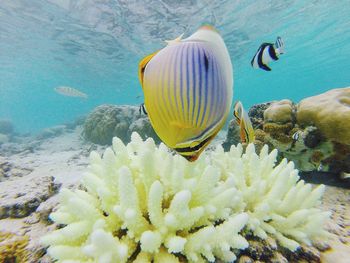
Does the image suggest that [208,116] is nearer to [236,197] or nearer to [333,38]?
[236,197]

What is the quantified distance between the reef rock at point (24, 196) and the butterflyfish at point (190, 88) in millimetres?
2871

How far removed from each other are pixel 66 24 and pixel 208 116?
77.8 ft

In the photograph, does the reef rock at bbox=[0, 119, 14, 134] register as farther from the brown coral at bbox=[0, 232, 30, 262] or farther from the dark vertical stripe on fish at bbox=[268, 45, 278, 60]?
the dark vertical stripe on fish at bbox=[268, 45, 278, 60]

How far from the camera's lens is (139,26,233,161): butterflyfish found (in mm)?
680

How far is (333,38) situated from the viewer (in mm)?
30188

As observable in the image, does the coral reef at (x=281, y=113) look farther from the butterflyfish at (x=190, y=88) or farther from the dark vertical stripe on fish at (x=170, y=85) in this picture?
the dark vertical stripe on fish at (x=170, y=85)

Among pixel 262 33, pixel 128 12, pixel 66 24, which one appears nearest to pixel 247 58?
pixel 262 33

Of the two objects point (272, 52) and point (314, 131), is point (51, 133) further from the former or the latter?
point (272, 52)

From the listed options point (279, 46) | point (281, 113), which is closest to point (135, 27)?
point (281, 113)

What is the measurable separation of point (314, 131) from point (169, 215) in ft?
11.6

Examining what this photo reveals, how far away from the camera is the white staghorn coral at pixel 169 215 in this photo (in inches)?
65.6

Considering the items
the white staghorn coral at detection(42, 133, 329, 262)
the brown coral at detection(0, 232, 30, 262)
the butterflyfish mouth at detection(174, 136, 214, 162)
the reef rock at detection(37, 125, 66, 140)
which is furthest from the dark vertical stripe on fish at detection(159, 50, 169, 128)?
the reef rock at detection(37, 125, 66, 140)

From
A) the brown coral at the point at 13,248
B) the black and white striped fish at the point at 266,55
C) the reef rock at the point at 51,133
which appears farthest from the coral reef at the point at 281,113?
the reef rock at the point at 51,133

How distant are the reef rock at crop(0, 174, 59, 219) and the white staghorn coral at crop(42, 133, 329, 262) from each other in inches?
41.7
